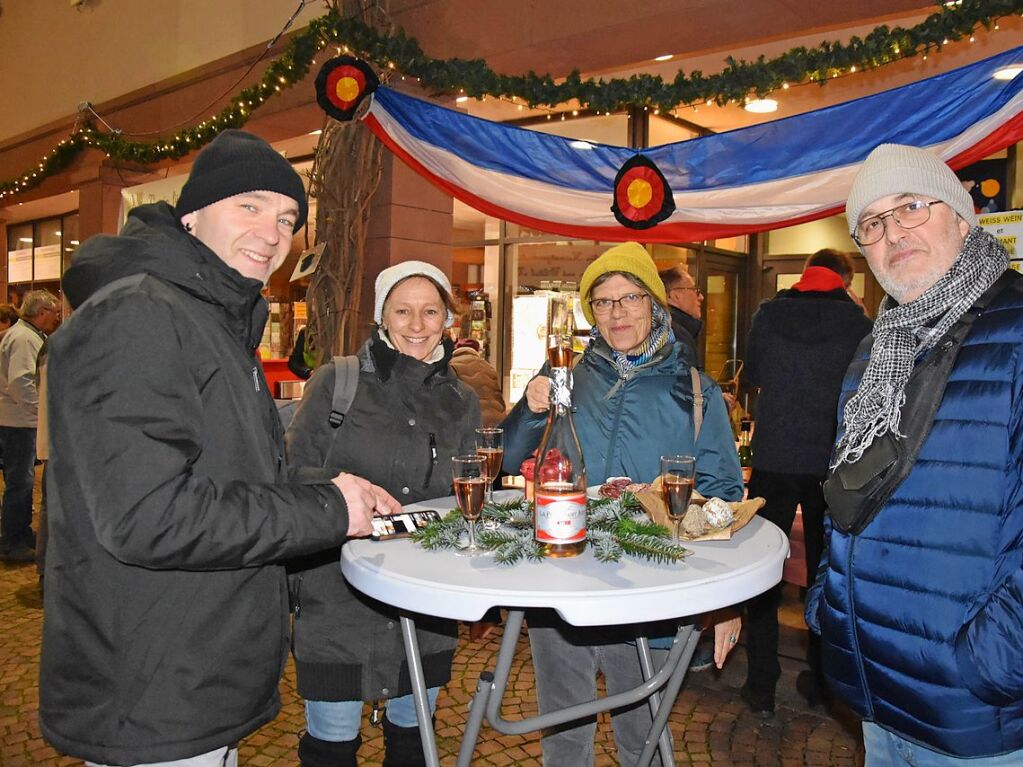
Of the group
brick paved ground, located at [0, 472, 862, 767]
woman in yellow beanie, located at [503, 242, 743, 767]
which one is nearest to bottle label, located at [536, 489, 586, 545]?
woman in yellow beanie, located at [503, 242, 743, 767]

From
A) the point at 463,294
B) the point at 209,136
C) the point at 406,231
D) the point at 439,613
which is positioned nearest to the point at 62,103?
the point at 209,136

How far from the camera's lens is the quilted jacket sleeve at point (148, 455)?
136 centimetres

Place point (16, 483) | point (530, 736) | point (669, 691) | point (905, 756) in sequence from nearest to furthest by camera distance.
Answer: point (905, 756), point (669, 691), point (530, 736), point (16, 483)

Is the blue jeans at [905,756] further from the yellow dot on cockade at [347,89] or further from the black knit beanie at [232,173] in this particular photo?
the yellow dot on cockade at [347,89]

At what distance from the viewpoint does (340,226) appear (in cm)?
602

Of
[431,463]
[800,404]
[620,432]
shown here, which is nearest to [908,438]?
[620,432]

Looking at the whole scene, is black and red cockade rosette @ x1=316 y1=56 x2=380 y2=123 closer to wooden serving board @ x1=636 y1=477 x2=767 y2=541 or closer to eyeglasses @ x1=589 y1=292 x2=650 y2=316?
eyeglasses @ x1=589 y1=292 x2=650 y2=316

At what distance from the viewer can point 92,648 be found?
4.83 ft

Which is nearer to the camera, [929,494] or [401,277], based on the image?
[929,494]

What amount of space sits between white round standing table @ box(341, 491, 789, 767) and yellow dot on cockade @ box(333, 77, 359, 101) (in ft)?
10.5

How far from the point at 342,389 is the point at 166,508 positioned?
40.4 inches

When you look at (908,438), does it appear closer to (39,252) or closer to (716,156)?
(716,156)

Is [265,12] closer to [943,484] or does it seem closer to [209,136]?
[209,136]

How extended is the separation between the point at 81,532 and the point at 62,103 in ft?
40.2
